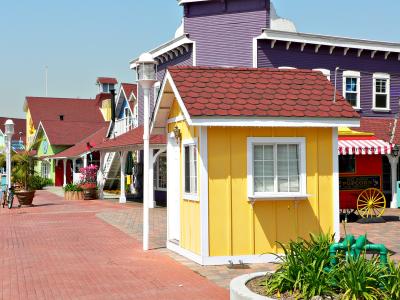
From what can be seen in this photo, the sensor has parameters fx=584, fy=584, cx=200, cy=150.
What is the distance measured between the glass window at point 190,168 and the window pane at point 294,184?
5.56 feet

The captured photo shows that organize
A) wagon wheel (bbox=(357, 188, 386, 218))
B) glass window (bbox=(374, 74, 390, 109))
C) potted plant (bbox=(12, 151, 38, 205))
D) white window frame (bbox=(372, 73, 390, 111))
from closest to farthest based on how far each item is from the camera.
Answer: wagon wheel (bbox=(357, 188, 386, 218)) → potted plant (bbox=(12, 151, 38, 205)) → white window frame (bbox=(372, 73, 390, 111)) → glass window (bbox=(374, 74, 390, 109))

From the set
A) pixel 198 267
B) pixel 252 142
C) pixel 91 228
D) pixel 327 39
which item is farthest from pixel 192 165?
pixel 327 39

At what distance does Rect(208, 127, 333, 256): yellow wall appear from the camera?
991 centimetres

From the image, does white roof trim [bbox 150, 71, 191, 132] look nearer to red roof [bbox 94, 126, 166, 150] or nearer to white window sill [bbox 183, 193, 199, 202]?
white window sill [bbox 183, 193, 199, 202]

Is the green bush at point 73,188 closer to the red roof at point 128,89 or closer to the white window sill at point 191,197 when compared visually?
the red roof at point 128,89

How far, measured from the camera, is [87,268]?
32.0ft

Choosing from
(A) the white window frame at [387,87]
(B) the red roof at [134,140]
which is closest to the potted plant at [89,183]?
(B) the red roof at [134,140]

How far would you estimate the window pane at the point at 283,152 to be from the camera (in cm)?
1020

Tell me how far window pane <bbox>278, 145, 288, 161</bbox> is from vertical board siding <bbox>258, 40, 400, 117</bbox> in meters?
13.2

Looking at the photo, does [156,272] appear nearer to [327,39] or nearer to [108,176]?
[327,39]

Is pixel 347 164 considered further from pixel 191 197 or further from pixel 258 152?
pixel 191 197

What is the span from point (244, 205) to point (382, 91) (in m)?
18.1

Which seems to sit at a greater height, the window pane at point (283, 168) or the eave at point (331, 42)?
the eave at point (331, 42)

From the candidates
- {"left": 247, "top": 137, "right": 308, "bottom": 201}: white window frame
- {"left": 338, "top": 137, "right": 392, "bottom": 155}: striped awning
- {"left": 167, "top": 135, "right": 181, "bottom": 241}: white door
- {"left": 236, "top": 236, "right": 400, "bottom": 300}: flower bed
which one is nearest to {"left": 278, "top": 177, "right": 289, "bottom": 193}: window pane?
{"left": 247, "top": 137, "right": 308, "bottom": 201}: white window frame
